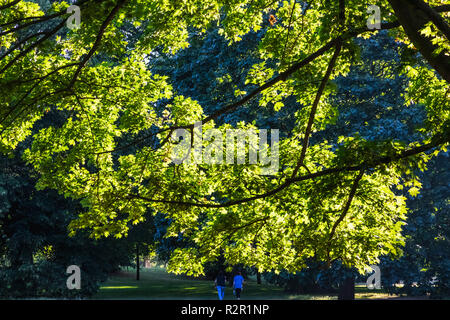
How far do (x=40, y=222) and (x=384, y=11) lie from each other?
1996cm

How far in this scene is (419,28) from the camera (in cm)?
629

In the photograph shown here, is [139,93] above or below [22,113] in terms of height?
above

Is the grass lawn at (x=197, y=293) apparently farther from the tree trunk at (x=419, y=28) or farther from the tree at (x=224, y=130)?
the tree trunk at (x=419, y=28)

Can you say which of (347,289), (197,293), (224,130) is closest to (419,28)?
(224,130)

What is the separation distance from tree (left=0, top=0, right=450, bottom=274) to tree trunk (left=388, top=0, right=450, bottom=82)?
2 centimetres

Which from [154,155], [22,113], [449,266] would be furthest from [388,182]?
[449,266]

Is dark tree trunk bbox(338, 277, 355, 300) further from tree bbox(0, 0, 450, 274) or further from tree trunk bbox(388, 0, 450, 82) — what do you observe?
tree trunk bbox(388, 0, 450, 82)

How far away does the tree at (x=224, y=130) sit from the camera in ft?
23.8

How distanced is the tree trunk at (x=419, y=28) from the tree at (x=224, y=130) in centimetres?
2

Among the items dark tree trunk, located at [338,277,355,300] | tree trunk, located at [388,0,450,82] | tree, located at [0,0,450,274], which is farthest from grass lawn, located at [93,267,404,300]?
tree trunk, located at [388,0,450,82]

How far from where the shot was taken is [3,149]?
9.13m

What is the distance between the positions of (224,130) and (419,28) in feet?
14.0

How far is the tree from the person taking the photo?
7.27 m
